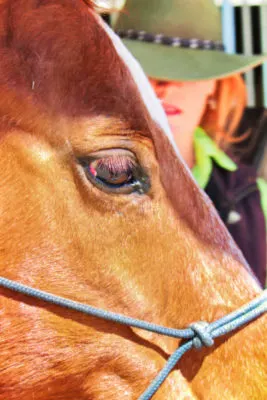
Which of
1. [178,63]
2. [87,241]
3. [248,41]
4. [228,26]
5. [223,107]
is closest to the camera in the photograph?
[87,241]

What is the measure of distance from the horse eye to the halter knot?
0.86 feet

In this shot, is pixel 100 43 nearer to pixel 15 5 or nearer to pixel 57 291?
pixel 15 5

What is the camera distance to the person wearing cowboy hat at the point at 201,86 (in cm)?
190

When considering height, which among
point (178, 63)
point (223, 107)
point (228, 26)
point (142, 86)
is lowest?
point (228, 26)

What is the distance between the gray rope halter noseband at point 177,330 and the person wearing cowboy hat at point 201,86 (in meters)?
0.91

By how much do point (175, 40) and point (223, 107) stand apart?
14.8 inches

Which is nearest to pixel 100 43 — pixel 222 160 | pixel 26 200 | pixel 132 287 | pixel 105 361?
pixel 26 200

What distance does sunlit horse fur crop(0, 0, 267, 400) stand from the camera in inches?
38.8

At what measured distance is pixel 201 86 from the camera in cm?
202

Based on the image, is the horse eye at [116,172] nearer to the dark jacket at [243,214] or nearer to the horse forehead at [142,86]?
the horse forehead at [142,86]

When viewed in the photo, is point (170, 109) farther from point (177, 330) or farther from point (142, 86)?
point (177, 330)

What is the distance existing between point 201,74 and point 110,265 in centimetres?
104

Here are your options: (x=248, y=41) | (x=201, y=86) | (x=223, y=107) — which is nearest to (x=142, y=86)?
(x=201, y=86)

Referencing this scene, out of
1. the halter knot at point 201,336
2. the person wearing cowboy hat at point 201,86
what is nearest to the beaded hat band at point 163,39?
the person wearing cowboy hat at point 201,86
